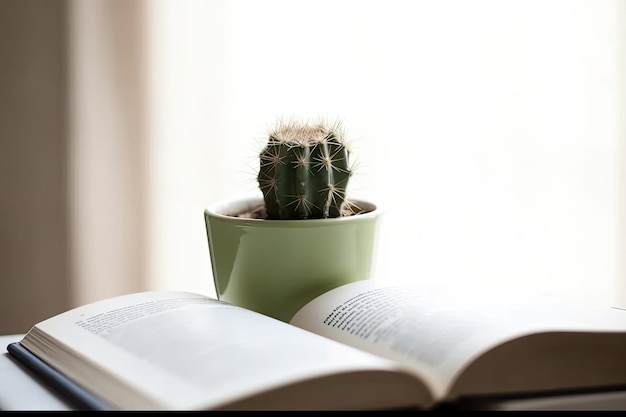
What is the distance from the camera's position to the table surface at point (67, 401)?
53 cm

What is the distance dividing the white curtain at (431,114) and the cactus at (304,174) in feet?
3.37

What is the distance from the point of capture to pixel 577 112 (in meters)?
1.83

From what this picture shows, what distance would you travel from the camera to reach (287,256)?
78 cm

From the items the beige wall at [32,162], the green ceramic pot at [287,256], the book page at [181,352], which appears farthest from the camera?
the beige wall at [32,162]

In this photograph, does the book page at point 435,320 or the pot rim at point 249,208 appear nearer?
the book page at point 435,320

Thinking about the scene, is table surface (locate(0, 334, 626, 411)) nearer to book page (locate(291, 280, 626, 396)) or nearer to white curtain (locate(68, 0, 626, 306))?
book page (locate(291, 280, 626, 396))

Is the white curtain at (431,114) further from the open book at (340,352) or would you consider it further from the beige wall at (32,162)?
the open book at (340,352)

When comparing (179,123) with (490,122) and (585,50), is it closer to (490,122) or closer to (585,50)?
(490,122)

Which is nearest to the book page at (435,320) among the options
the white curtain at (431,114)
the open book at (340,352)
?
the open book at (340,352)

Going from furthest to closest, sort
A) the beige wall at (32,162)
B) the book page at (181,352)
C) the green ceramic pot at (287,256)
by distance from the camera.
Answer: the beige wall at (32,162), the green ceramic pot at (287,256), the book page at (181,352)

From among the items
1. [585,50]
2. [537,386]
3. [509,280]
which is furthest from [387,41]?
[537,386]

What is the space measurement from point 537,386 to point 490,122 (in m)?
1.35

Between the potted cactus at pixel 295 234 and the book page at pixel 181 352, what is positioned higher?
the potted cactus at pixel 295 234

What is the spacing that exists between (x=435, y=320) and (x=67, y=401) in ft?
0.91
